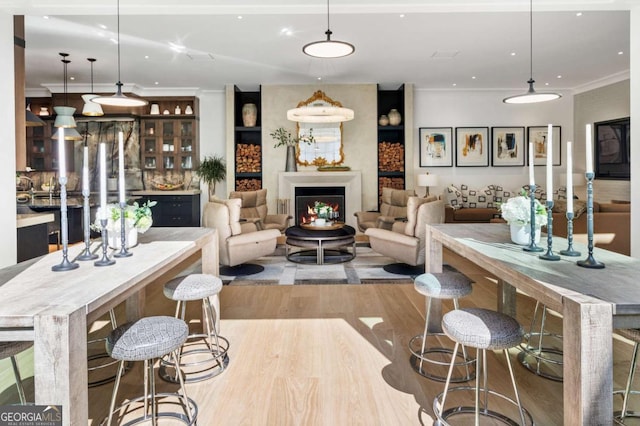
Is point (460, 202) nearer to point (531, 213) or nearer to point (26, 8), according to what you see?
point (531, 213)

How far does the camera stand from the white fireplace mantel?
832 cm

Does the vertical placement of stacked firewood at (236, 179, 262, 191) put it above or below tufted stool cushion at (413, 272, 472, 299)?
above

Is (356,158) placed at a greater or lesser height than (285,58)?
lesser

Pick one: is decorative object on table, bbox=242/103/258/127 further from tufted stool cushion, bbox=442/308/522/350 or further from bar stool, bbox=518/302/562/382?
tufted stool cushion, bbox=442/308/522/350

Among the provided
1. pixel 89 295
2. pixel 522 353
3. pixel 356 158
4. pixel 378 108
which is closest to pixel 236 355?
pixel 89 295

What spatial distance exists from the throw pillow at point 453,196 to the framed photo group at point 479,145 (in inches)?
20.7

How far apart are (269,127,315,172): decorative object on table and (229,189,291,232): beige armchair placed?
1514 millimetres

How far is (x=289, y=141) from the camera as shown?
28.0 feet

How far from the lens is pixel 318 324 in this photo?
3.35 metres

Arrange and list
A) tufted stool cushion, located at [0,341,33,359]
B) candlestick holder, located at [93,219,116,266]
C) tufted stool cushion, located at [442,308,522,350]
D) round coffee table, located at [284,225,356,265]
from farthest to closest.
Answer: round coffee table, located at [284,225,356,265] < candlestick holder, located at [93,219,116,266] < tufted stool cushion, located at [442,308,522,350] < tufted stool cushion, located at [0,341,33,359]

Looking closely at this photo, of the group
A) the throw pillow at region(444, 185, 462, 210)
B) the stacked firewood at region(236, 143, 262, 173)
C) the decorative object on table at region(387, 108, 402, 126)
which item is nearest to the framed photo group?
the throw pillow at region(444, 185, 462, 210)

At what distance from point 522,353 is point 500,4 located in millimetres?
3104

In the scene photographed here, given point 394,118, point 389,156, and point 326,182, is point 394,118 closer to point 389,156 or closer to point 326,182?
point 389,156

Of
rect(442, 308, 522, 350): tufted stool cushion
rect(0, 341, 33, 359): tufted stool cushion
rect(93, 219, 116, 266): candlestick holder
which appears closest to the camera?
rect(0, 341, 33, 359): tufted stool cushion
